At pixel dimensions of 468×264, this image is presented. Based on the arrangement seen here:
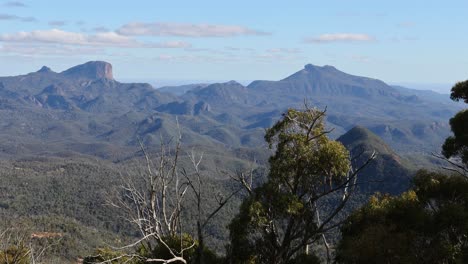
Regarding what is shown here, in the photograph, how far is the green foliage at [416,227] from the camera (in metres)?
16.0

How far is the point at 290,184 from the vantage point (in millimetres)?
16969

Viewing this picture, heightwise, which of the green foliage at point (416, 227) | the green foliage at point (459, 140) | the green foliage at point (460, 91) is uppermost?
the green foliage at point (460, 91)

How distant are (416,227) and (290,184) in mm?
4568

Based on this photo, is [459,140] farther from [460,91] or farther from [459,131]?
[460,91]

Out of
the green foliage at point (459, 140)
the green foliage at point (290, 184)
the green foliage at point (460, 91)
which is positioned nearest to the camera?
the green foliage at point (290, 184)

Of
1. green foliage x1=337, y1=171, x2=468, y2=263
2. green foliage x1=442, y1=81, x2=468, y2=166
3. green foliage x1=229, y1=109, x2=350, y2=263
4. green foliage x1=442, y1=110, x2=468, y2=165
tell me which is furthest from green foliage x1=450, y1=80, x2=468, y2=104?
green foliage x1=229, y1=109, x2=350, y2=263

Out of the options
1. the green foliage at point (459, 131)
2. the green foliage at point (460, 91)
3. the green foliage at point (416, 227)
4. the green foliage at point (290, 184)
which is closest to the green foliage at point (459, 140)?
the green foliage at point (459, 131)

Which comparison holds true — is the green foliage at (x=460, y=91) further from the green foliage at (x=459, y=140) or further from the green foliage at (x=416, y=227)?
the green foliage at (x=416, y=227)

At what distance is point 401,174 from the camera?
163 metres

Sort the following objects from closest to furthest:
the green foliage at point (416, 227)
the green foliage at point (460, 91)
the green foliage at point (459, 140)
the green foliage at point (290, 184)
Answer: the green foliage at point (416, 227) < the green foliage at point (290, 184) < the green foliage at point (459, 140) < the green foliage at point (460, 91)

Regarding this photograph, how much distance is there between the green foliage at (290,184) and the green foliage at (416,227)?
1.78m

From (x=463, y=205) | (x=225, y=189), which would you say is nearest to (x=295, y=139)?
(x=463, y=205)

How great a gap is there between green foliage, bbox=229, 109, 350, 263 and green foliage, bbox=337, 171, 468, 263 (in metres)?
1.78

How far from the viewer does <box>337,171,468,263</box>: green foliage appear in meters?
16.0
